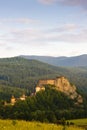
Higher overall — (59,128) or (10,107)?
(59,128)

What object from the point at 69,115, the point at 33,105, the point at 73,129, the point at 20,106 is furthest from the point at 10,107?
the point at 73,129

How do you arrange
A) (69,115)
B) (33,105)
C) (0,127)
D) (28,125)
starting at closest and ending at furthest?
(0,127) → (28,125) → (69,115) → (33,105)

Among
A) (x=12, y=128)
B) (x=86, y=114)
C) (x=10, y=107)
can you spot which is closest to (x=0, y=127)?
→ (x=12, y=128)

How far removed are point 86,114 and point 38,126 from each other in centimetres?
15104

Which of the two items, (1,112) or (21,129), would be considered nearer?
(21,129)

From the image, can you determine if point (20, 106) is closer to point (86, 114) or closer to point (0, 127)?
Result: point (86, 114)

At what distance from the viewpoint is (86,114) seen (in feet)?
534

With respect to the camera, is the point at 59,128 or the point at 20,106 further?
the point at 20,106

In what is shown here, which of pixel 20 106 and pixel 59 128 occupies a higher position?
pixel 59 128

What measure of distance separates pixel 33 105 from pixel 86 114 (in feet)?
146

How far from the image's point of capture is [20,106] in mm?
186000

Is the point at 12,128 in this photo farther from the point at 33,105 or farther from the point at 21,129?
the point at 33,105

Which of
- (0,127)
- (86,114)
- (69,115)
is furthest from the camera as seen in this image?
(86,114)

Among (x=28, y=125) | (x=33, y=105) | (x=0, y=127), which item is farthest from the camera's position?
(x=33, y=105)
